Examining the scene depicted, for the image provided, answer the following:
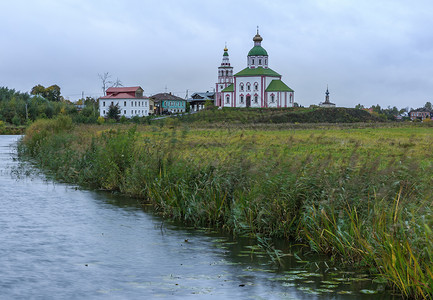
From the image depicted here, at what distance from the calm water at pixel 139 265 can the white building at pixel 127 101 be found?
4592 inches

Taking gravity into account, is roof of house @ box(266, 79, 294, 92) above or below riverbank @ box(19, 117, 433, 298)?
above

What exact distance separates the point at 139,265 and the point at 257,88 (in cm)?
10729

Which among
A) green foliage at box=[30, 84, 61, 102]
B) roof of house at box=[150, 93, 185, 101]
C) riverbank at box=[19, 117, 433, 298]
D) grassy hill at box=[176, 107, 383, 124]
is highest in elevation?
green foliage at box=[30, 84, 61, 102]

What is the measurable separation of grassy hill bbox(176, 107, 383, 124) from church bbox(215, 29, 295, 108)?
17.3 ft

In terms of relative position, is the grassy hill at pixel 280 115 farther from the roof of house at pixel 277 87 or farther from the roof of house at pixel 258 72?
the roof of house at pixel 258 72

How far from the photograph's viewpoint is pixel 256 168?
12.9 m

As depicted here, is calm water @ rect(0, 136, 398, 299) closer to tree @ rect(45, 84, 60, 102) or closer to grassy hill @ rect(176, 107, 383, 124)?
grassy hill @ rect(176, 107, 383, 124)

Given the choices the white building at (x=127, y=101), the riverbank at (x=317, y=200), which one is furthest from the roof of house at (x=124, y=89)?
the riverbank at (x=317, y=200)

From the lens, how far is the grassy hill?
98750mm

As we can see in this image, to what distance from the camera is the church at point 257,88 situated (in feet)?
381

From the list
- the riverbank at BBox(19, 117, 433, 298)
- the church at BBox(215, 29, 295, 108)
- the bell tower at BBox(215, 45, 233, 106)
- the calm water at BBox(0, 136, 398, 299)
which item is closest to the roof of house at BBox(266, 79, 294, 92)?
the church at BBox(215, 29, 295, 108)

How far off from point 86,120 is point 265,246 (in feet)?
237

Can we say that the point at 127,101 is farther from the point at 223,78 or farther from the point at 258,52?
the point at 258,52

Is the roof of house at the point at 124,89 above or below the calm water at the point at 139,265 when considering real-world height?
above
